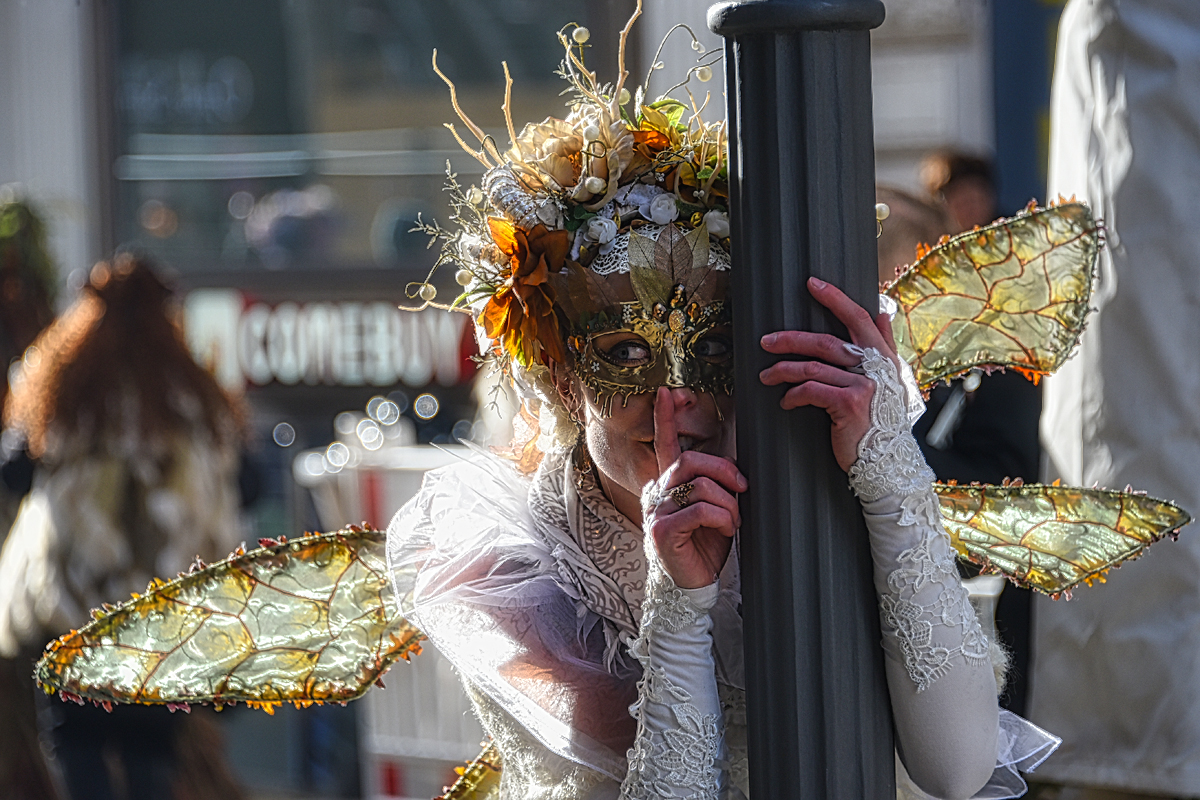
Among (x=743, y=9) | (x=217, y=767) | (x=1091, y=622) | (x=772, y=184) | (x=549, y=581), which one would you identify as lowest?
(x=217, y=767)

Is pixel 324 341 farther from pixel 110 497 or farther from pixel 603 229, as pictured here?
pixel 603 229

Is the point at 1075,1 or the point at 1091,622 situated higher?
the point at 1075,1

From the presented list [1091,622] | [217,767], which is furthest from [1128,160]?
[217,767]

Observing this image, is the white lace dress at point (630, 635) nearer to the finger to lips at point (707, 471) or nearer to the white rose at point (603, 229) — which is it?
the finger to lips at point (707, 471)

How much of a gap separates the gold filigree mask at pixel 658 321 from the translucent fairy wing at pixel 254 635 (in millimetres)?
528

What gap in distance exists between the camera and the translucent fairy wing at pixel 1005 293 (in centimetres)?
191

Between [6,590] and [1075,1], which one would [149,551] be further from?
[1075,1]

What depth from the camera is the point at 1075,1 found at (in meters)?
2.29

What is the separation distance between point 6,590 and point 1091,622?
309 cm

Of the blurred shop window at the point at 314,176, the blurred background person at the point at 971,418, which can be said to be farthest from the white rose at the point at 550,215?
the blurred shop window at the point at 314,176

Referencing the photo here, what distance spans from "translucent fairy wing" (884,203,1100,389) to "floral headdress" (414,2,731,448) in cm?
48

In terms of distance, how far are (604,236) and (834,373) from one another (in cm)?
42

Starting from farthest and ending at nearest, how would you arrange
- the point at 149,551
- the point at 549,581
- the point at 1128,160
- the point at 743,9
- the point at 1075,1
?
the point at 149,551
the point at 1075,1
the point at 1128,160
the point at 549,581
the point at 743,9

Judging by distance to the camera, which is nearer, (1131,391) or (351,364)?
(1131,391)
